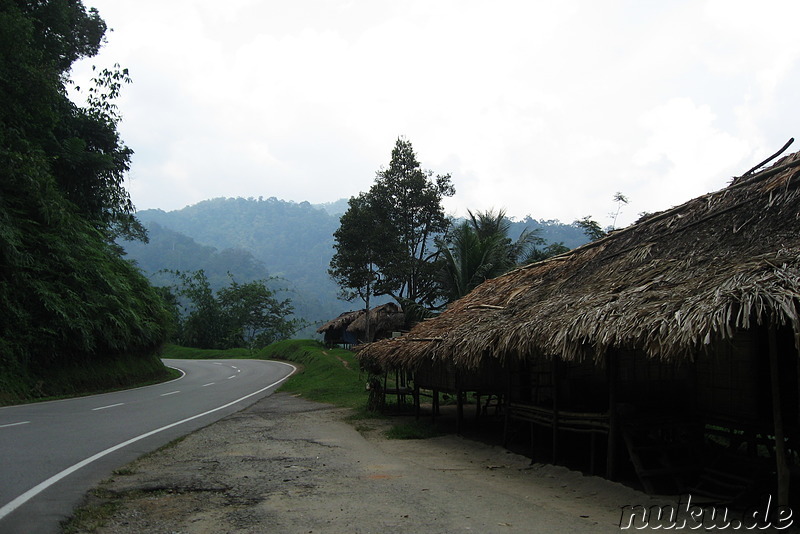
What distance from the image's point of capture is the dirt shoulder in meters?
5.28

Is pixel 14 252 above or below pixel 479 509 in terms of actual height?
above

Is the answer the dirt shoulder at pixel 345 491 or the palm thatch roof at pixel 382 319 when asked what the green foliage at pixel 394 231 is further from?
the dirt shoulder at pixel 345 491

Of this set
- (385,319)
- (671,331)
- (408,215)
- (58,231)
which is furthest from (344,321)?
(671,331)

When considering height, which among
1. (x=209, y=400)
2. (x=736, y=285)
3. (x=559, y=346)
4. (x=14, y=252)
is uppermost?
(x=14, y=252)

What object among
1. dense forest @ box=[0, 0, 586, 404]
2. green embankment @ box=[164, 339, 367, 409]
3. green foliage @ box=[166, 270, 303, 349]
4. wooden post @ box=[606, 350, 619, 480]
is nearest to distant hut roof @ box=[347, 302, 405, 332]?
green embankment @ box=[164, 339, 367, 409]

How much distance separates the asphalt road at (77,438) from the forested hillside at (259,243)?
4637 centimetres

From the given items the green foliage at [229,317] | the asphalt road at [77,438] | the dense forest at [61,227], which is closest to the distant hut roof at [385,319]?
the dense forest at [61,227]

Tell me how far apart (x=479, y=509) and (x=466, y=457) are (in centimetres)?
374

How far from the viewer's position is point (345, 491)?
652 centimetres

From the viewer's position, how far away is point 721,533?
203 inches

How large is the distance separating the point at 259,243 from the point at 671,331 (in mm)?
132713

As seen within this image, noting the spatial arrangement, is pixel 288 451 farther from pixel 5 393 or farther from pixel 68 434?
pixel 5 393

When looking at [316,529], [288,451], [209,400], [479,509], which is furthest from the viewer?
[209,400]

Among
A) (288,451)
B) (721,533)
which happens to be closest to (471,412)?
(288,451)
